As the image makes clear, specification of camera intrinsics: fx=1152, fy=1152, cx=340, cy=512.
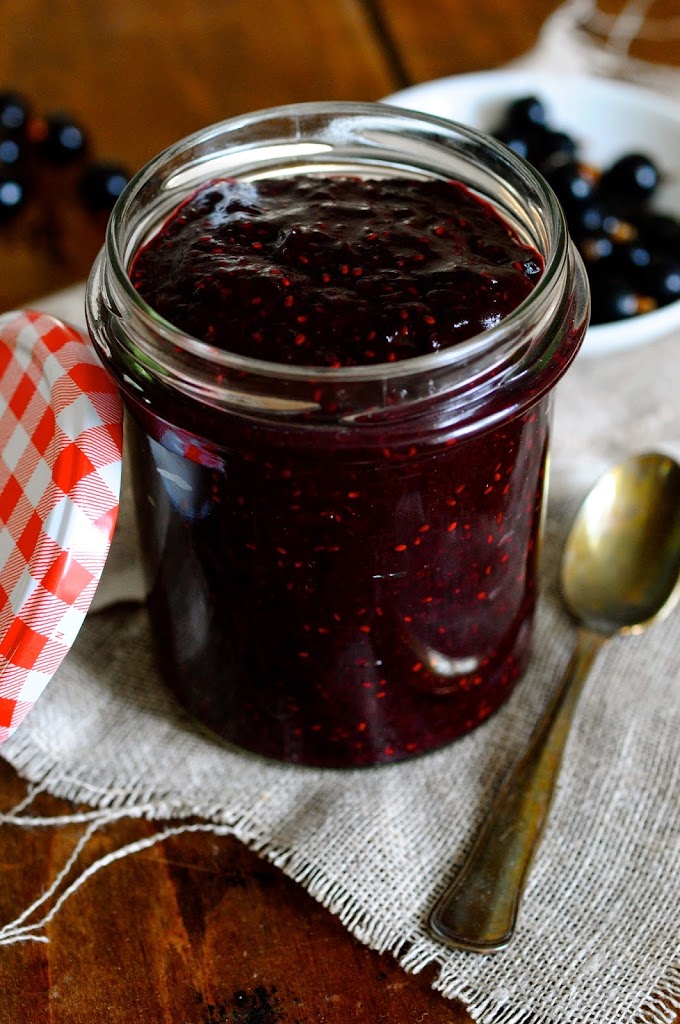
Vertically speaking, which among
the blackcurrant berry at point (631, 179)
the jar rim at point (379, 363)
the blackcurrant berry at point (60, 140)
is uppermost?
the jar rim at point (379, 363)

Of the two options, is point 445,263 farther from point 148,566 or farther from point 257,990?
point 257,990

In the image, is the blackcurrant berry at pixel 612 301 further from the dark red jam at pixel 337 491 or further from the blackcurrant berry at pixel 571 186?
the dark red jam at pixel 337 491

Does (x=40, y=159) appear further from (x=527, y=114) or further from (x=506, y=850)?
(x=506, y=850)

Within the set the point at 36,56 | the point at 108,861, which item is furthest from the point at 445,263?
the point at 36,56

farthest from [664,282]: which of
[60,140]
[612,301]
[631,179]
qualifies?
[60,140]

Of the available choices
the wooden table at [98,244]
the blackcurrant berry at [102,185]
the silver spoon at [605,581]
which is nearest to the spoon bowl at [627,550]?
the silver spoon at [605,581]

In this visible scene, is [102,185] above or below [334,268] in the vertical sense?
below
